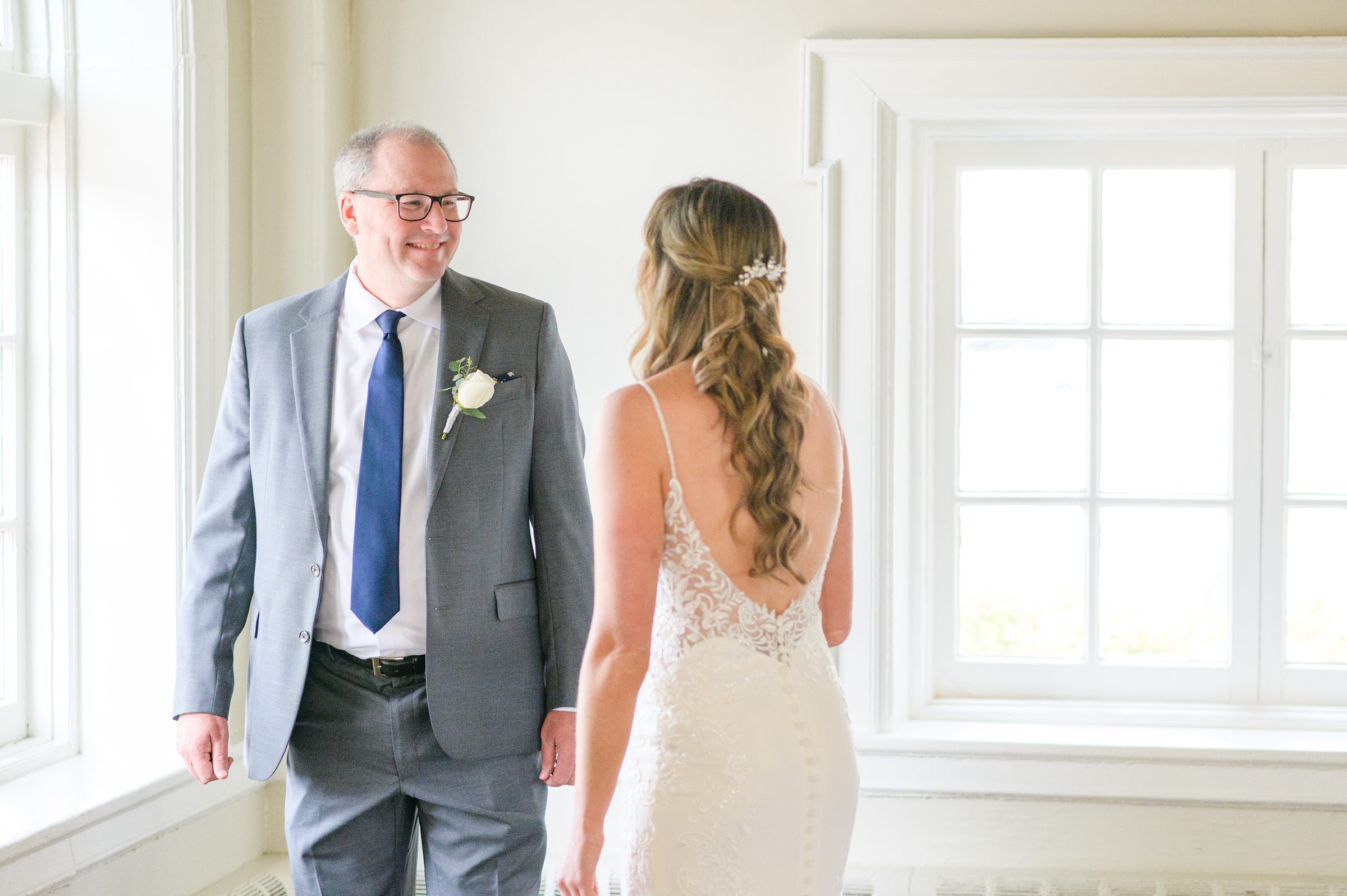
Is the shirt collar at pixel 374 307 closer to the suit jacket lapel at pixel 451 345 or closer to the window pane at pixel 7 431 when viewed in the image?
the suit jacket lapel at pixel 451 345

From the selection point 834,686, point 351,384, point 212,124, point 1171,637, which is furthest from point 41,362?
point 1171,637

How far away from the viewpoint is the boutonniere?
5.42ft

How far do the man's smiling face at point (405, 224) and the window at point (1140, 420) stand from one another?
140 centimetres

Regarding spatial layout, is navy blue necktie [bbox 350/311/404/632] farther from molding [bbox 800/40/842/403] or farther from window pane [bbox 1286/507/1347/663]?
window pane [bbox 1286/507/1347/663]

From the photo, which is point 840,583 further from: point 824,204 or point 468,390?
point 824,204

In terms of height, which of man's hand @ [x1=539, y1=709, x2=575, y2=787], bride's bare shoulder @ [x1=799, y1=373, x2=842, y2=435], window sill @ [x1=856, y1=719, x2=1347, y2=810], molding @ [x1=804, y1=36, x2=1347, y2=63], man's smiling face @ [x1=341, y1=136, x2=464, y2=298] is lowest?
window sill @ [x1=856, y1=719, x2=1347, y2=810]

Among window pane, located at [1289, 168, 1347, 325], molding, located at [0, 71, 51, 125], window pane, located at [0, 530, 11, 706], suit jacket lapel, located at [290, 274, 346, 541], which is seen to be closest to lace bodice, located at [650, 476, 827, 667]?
suit jacket lapel, located at [290, 274, 346, 541]

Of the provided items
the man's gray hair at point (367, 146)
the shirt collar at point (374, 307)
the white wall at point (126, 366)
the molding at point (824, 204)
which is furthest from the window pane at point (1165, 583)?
the white wall at point (126, 366)

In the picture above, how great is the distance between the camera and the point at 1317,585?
2684mm

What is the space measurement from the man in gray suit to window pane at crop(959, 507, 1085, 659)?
1.33 m

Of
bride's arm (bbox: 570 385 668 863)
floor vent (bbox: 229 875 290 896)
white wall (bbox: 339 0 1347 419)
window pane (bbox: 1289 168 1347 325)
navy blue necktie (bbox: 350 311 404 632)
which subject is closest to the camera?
bride's arm (bbox: 570 385 668 863)

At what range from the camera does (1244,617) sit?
2.67m

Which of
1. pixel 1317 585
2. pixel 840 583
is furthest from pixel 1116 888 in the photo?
pixel 840 583

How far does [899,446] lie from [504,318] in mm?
1192
